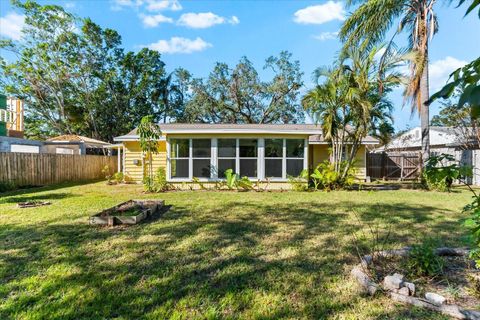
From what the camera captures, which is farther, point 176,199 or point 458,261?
point 176,199

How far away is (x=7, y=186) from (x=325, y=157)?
14180 millimetres

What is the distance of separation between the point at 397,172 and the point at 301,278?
15118 millimetres

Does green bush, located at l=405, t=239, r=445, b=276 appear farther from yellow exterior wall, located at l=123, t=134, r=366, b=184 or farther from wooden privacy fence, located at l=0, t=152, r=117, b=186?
wooden privacy fence, located at l=0, t=152, r=117, b=186

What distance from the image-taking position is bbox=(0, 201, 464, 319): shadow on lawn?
2529 mm

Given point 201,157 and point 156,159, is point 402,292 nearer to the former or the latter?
point 201,157

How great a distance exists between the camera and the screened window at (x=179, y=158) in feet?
36.5

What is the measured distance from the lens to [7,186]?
34.4 ft

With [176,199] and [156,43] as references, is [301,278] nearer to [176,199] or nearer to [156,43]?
[176,199]

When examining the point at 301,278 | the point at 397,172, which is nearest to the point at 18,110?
the point at 301,278

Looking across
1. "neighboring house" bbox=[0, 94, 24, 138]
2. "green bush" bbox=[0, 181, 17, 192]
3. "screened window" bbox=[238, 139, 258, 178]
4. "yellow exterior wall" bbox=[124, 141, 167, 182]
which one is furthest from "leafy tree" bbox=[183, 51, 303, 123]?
"green bush" bbox=[0, 181, 17, 192]

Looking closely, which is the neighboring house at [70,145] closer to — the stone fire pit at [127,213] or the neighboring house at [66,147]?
the neighboring house at [66,147]

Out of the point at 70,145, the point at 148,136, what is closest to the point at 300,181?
the point at 148,136

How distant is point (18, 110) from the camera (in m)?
14.6

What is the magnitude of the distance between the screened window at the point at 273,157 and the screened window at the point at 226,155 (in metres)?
1.35
